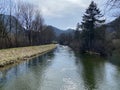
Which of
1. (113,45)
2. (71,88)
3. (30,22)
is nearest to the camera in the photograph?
(71,88)

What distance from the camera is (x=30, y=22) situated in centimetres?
6794

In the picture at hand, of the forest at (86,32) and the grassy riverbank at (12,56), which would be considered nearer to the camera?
the grassy riverbank at (12,56)

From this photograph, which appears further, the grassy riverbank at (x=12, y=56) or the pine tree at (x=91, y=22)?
the pine tree at (x=91, y=22)

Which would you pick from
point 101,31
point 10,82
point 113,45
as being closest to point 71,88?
point 10,82

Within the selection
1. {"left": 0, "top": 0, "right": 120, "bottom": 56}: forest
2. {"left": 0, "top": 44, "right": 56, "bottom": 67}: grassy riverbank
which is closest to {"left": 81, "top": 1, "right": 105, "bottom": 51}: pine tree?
{"left": 0, "top": 0, "right": 120, "bottom": 56}: forest

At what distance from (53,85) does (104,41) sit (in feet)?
118

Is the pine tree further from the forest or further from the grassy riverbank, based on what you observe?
the grassy riverbank

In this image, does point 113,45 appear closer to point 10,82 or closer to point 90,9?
point 90,9

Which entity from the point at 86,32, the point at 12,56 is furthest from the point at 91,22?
the point at 12,56

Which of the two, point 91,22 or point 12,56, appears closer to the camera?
point 12,56

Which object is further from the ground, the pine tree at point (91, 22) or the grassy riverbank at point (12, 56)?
the pine tree at point (91, 22)

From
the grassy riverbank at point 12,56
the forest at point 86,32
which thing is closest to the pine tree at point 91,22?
the forest at point 86,32

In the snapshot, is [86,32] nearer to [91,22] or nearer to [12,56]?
[91,22]

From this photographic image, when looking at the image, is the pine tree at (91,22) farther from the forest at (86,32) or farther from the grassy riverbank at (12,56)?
the grassy riverbank at (12,56)
